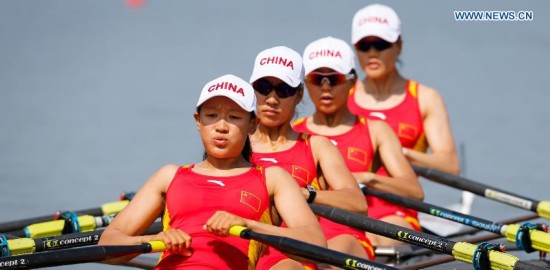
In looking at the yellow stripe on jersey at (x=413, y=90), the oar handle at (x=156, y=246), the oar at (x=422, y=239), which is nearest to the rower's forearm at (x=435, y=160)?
the yellow stripe on jersey at (x=413, y=90)

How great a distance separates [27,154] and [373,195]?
5483 mm

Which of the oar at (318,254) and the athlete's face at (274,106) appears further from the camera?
the athlete's face at (274,106)

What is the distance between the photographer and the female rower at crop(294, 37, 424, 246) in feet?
27.7

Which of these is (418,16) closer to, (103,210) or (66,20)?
(66,20)

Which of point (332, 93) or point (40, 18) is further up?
point (40, 18)

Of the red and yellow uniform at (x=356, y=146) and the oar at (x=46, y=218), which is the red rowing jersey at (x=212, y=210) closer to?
the oar at (x=46, y=218)

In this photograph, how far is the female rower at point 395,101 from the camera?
9.63 metres

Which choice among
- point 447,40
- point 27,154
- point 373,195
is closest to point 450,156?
point 373,195

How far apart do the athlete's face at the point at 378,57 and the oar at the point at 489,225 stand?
1382mm

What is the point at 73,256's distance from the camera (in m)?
5.89

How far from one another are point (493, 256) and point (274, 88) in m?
1.61

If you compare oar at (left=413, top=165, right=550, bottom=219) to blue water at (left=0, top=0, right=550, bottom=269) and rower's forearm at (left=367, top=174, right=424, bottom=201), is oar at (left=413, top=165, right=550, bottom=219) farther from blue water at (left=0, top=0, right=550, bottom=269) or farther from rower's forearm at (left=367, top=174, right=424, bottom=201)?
blue water at (left=0, top=0, right=550, bottom=269)

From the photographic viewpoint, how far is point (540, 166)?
1319 cm

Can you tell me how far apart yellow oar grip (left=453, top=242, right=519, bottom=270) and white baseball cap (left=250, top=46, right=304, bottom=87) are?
4.52ft
